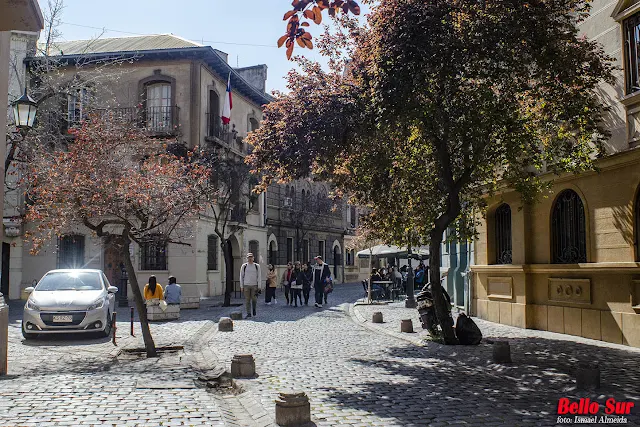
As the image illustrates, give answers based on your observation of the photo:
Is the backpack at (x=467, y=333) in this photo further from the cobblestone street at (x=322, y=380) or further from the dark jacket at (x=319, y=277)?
the dark jacket at (x=319, y=277)

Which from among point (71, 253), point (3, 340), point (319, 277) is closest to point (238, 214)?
point (71, 253)

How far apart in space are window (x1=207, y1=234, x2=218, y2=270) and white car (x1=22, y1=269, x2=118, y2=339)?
52.8 ft

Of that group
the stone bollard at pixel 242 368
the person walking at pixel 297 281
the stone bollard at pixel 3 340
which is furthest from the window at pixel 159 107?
the stone bollard at pixel 242 368

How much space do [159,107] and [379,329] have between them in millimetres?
17831

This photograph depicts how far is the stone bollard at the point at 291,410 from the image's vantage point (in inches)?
237

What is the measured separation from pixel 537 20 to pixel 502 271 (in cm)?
727

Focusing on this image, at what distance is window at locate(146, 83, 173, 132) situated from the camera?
28484 mm

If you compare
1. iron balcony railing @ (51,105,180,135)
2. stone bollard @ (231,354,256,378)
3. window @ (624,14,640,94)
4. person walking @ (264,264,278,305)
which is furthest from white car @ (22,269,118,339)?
iron balcony railing @ (51,105,180,135)

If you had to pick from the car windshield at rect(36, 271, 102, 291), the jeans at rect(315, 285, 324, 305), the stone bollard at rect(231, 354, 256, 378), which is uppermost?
the car windshield at rect(36, 271, 102, 291)

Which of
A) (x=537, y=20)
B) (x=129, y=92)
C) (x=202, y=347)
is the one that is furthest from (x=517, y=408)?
(x=129, y=92)

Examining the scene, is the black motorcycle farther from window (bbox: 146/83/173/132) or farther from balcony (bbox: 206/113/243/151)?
balcony (bbox: 206/113/243/151)

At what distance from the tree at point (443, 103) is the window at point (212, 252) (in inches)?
752

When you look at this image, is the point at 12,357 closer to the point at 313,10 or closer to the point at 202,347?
the point at 202,347

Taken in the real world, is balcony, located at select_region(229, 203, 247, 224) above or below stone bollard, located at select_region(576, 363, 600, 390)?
above
